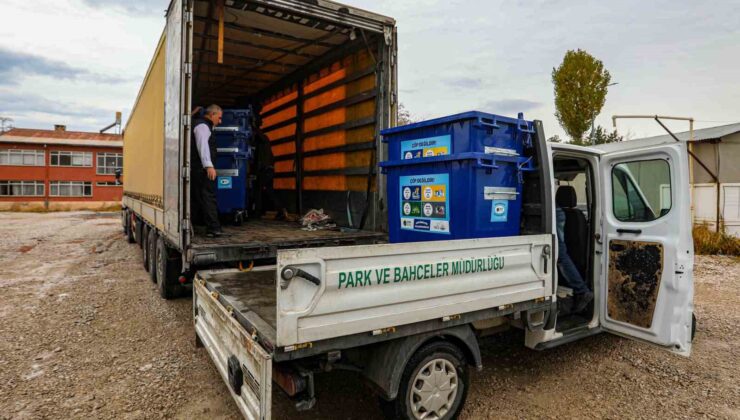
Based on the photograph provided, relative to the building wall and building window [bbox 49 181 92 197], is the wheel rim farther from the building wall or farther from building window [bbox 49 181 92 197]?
building window [bbox 49 181 92 197]

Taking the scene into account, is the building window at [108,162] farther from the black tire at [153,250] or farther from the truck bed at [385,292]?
the truck bed at [385,292]

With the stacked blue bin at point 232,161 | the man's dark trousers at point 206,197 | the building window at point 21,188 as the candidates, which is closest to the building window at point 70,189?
the building window at point 21,188

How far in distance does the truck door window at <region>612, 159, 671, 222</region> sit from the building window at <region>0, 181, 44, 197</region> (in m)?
37.7

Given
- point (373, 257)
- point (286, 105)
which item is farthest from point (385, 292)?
point (286, 105)

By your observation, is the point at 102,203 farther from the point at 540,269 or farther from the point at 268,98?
the point at 540,269

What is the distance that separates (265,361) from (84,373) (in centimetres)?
257

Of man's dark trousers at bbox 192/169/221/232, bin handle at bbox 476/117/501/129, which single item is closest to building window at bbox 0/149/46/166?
man's dark trousers at bbox 192/169/221/232

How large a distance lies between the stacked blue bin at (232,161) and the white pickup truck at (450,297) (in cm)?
255

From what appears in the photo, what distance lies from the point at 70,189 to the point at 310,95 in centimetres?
3238

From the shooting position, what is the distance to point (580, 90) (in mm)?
29656

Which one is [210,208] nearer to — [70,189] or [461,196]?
[461,196]

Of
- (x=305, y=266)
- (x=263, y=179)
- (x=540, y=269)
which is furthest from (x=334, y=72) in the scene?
(x=305, y=266)

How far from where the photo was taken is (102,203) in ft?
109

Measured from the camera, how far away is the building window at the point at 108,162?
33.4 meters
